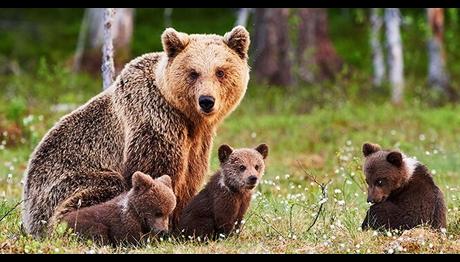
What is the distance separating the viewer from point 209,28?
1454 inches

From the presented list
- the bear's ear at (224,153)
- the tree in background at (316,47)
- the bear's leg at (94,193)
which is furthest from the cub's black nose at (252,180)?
the tree in background at (316,47)

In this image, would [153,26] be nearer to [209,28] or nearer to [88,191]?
[209,28]

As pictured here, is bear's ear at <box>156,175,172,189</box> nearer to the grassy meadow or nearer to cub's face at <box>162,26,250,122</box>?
the grassy meadow

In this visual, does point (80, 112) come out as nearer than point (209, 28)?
Yes

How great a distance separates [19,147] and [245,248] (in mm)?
9260

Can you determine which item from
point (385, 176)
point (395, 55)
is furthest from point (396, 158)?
point (395, 55)

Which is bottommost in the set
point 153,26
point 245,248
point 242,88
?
point 245,248

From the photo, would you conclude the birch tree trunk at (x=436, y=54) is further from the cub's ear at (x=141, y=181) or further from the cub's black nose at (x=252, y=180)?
the cub's ear at (x=141, y=181)

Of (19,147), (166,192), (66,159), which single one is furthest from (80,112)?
(19,147)

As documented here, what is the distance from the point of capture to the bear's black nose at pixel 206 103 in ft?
29.1

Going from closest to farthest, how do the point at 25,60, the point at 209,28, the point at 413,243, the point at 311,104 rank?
the point at 413,243 → the point at 311,104 → the point at 25,60 → the point at 209,28

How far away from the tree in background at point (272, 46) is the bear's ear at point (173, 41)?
15104 mm

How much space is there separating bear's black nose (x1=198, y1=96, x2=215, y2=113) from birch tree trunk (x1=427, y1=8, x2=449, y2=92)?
17.0 meters

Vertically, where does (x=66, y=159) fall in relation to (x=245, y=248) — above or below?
above
